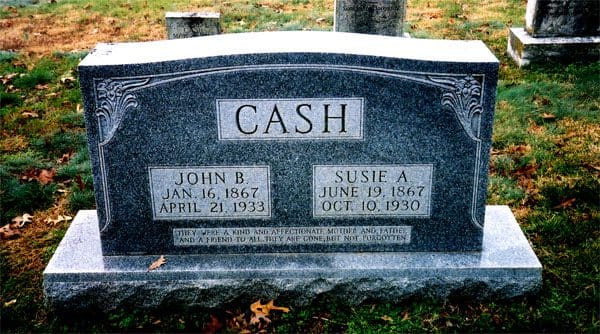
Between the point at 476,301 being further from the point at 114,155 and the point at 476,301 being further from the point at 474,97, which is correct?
the point at 114,155

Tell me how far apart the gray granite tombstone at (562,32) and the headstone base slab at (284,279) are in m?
4.74

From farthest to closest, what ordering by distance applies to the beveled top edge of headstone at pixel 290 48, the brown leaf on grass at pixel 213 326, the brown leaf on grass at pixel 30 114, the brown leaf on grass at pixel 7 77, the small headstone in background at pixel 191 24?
the brown leaf on grass at pixel 7 77 → the small headstone in background at pixel 191 24 → the brown leaf on grass at pixel 30 114 → the brown leaf on grass at pixel 213 326 → the beveled top edge of headstone at pixel 290 48

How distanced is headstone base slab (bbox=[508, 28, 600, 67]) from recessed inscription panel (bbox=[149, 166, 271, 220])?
534 cm

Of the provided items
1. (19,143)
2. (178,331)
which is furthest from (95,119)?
(19,143)

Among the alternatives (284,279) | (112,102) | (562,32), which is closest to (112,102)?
(112,102)

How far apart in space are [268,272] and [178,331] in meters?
0.65

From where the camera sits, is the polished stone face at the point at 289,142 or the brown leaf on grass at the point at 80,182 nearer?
the polished stone face at the point at 289,142

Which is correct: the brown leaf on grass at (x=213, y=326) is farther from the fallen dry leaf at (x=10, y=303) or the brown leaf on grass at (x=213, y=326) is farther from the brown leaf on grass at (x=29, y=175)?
the brown leaf on grass at (x=29, y=175)

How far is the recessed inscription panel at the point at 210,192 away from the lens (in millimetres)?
3818

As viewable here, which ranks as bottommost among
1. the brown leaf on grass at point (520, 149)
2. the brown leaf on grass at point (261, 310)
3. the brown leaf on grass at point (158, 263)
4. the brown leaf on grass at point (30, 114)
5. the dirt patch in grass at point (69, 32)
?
the brown leaf on grass at point (261, 310)

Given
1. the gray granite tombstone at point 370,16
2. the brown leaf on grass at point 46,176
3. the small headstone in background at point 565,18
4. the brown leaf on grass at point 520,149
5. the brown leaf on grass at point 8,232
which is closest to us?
the brown leaf on grass at point 8,232

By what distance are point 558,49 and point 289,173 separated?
5.50 metres

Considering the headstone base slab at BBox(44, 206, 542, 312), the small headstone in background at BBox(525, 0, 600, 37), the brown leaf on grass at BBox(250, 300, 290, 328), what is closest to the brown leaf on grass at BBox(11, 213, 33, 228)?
the headstone base slab at BBox(44, 206, 542, 312)

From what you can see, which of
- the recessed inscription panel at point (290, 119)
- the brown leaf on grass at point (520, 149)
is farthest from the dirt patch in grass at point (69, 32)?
the recessed inscription panel at point (290, 119)
